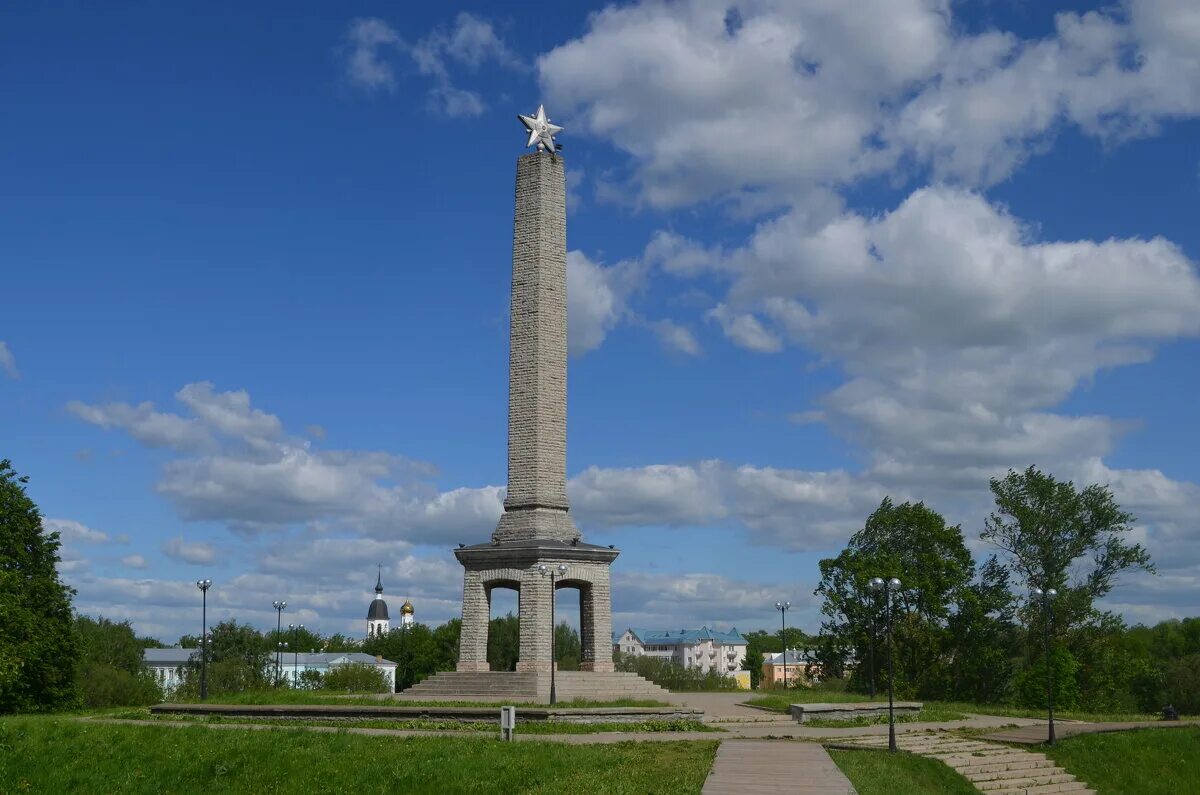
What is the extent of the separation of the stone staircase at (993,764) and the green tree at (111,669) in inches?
1554

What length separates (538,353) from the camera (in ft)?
135

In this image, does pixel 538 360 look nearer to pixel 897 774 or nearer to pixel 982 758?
pixel 982 758

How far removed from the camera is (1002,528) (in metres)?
54.7

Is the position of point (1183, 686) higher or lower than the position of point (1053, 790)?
lower

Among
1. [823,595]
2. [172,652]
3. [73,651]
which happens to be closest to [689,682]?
[823,595]

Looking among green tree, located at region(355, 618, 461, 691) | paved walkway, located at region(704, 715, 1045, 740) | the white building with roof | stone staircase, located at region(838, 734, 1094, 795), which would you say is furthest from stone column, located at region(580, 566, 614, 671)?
the white building with roof

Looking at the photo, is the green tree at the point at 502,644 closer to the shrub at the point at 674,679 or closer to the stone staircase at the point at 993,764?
the shrub at the point at 674,679

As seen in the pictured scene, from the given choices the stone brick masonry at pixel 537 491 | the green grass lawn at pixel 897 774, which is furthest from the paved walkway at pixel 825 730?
the stone brick masonry at pixel 537 491

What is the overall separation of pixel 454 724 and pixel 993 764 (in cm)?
1370

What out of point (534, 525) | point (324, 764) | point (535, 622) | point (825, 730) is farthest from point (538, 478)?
point (324, 764)

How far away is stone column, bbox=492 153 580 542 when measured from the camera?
40.5m

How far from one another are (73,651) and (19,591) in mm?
4153

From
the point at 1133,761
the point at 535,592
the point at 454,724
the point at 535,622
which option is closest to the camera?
the point at 454,724

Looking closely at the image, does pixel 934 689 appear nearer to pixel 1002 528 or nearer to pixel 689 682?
pixel 1002 528
